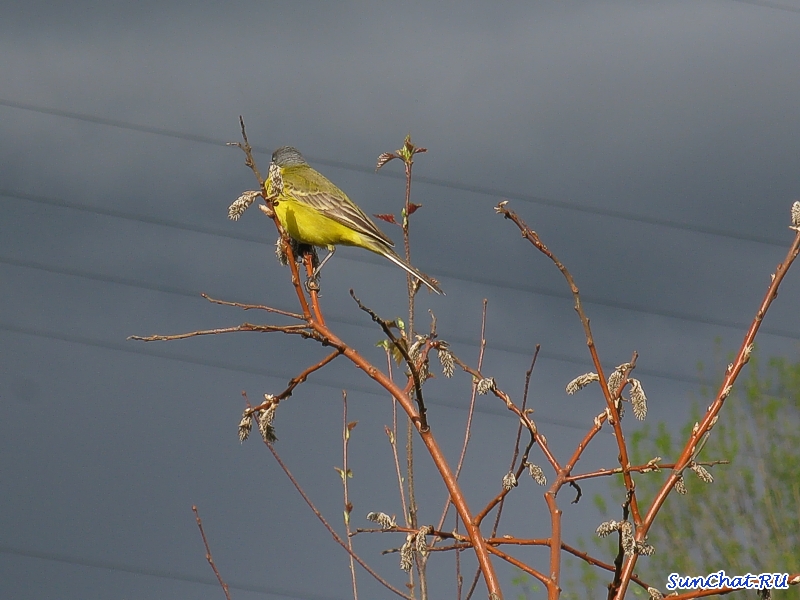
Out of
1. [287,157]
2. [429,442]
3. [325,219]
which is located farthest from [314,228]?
[429,442]

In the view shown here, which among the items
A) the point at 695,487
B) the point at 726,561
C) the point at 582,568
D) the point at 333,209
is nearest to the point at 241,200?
the point at 333,209

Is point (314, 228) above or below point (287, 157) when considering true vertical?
below

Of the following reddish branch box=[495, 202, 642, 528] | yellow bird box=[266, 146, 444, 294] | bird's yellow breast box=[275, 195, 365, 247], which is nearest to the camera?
reddish branch box=[495, 202, 642, 528]

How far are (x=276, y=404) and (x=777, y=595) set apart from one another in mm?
11527

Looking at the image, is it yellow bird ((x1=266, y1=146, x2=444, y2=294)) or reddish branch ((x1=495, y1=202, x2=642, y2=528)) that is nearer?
reddish branch ((x1=495, y1=202, x2=642, y2=528))

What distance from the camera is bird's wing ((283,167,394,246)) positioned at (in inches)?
227

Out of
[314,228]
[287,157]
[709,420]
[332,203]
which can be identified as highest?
[287,157]

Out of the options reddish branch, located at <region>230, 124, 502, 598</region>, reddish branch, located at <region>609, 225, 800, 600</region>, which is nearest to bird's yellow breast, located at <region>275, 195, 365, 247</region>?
reddish branch, located at <region>230, 124, 502, 598</region>

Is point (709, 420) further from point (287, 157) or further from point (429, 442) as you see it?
point (287, 157)

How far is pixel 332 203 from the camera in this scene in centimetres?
598

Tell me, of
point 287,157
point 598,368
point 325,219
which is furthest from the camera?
point 287,157

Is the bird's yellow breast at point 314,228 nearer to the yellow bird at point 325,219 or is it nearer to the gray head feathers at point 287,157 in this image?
the yellow bird at point 325,219

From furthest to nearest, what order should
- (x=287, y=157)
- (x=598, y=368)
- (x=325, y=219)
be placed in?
(x=287, y=157), (x=325, y=219), (x=598, y=368)

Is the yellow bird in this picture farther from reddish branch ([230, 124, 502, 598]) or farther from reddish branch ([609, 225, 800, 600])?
reddish branch ([609, 225, 800, 600])
